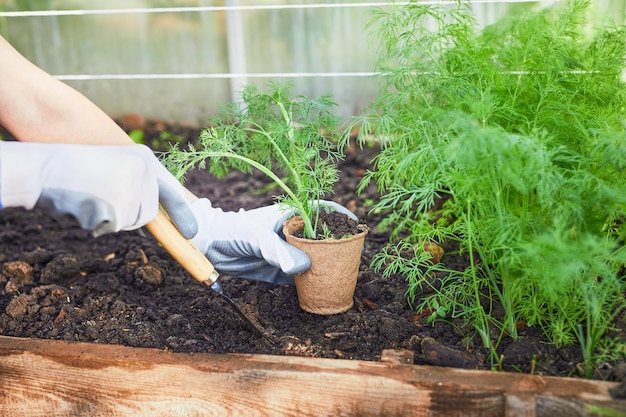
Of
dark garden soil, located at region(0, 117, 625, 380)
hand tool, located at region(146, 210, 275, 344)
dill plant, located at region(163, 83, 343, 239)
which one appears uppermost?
dill plant, located at region(163, 83, 343, 239)

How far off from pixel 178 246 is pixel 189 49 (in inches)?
Result: 124

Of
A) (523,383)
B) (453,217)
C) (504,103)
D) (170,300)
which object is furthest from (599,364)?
(170,300)

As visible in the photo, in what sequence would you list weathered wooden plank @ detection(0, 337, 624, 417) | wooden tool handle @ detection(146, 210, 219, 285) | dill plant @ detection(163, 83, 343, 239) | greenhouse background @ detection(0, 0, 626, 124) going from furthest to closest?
greenhouse background @ detection(0, 0, 626, 124)
dill plant @ detection(163, 83, 343, 239)
wooden tool handle @ detection(146, 210, 219, 285)
weathered wooden plank @ detection(0, 337, 624, 417)

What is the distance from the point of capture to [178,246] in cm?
A: 193

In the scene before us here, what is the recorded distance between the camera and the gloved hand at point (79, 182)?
5.55ft

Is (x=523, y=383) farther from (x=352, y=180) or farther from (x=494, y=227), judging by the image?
(x=352, y=180)

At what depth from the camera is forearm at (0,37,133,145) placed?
7.01ft

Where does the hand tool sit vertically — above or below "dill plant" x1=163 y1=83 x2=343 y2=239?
below

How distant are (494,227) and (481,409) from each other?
49cm

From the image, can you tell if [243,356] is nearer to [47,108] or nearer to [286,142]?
[286,142]

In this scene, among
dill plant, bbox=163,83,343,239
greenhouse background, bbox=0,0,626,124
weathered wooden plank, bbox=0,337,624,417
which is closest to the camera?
weathered wooden plank, bbox=0,337,624,417

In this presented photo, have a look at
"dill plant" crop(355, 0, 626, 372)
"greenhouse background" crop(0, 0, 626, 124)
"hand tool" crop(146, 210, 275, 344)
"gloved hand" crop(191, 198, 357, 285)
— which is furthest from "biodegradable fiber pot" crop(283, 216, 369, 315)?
"greenhouse background" crop(0, 0, 626, 124)

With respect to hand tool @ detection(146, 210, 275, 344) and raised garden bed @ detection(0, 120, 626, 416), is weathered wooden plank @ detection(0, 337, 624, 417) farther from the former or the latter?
hand tool @ detection(146, 210, 275, 344)

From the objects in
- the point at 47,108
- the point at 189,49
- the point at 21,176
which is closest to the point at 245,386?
the point at 21,176
